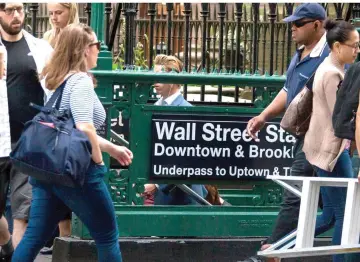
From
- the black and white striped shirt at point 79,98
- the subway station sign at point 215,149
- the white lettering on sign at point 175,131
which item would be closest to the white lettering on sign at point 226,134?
the subway station sign at point 215,149

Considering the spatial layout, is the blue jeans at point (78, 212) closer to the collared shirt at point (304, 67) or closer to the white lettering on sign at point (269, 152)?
the collared shirt at point (304, 67)

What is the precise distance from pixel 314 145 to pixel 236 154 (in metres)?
1.13

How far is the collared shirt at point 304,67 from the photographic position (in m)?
7.69

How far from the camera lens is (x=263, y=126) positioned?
824 cm

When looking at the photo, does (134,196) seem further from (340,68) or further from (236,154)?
(340,68)

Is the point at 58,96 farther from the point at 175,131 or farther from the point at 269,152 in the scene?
the point at 269,152

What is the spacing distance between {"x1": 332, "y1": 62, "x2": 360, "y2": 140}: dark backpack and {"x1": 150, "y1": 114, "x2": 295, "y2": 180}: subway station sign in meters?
1.69

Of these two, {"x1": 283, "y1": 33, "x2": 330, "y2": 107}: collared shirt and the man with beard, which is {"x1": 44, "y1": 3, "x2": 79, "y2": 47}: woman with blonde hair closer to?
the man with beard

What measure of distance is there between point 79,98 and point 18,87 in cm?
142

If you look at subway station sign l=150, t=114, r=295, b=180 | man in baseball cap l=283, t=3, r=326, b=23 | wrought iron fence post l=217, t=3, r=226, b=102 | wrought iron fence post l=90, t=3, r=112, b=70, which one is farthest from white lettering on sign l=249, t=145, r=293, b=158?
wrought iron fence post l=90, t=3, r=112, b=70

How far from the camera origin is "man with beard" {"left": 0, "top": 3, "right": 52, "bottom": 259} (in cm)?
785

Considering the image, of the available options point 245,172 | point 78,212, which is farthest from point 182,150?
point 78,212

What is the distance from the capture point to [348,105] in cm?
657

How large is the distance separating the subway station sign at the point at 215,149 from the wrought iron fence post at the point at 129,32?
37.4 inches
